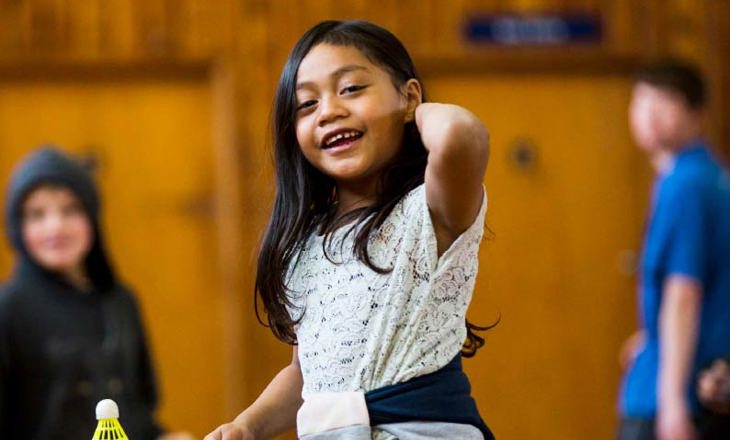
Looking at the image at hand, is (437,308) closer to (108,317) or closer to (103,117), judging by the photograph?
(108,317)

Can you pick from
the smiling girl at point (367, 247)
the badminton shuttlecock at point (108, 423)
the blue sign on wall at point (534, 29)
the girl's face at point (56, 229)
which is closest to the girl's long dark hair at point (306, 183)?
the smiling girl at point (367, 247)

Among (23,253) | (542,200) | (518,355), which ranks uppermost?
(23,253)

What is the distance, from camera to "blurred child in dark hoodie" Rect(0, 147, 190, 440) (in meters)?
2.78

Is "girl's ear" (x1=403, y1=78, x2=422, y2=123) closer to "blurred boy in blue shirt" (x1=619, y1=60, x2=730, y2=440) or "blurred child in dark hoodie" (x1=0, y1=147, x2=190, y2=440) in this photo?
"blurred child in dark hoodie" (x1=0, y1=147, x2=190, y2=440)

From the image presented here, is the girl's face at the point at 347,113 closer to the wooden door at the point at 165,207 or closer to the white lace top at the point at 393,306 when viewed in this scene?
the white lace top at the point at 393,306

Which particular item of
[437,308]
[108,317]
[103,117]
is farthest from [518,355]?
Answer: [437,308]

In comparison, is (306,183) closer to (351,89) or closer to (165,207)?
(351,89)

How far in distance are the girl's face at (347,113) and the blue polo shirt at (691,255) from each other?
1.97 meters

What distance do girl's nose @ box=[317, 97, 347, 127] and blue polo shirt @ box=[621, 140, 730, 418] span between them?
2.03 meters

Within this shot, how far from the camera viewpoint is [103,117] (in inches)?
200

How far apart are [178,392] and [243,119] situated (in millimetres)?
1116

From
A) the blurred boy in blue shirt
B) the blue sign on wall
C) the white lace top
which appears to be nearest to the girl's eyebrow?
the white lace top

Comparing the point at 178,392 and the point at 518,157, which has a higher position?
the point at 518,157

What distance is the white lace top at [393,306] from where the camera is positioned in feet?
4.51
